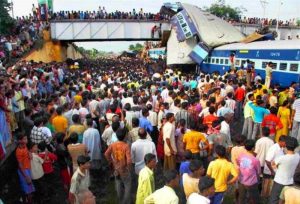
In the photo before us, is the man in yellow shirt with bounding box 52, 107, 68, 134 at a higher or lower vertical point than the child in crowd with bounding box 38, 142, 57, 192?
higher

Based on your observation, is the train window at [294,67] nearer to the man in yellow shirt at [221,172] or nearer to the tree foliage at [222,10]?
the man in yellow shirt at [221,172]

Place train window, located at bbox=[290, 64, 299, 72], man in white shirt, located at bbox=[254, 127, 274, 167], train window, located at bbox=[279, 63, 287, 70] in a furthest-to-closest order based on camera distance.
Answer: train window, located at bbox=[279, 63, 287, 70] < train window, located at bbox=[290, 64, 299, 72] < man in white shirt, located at bbox=[254, 127, 274, 167]

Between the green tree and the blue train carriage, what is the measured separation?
1725 cm

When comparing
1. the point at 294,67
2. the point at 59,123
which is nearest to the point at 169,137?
the point at 59,123

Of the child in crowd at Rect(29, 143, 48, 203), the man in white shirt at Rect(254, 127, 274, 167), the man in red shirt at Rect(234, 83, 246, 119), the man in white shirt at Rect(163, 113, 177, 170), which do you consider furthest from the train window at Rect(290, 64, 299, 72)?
the child in crowd at Rect(29, 143, 48, 203)

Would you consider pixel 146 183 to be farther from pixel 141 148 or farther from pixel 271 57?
pixel 271 57

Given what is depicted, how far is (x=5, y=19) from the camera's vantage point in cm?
2788

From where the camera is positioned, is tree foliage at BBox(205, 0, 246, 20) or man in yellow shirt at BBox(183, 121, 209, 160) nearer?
man in yellow shirt at BBox(183, 121, 209, 160)

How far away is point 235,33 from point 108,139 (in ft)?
77.6

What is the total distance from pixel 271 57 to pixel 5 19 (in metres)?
21.3

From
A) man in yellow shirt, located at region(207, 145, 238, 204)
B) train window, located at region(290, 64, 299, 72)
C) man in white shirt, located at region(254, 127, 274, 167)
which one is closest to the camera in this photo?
man in yellow shirt, located at region(207, 145, 238, 204)

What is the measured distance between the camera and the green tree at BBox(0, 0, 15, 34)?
27.6 meters

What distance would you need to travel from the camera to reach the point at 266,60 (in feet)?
59.3

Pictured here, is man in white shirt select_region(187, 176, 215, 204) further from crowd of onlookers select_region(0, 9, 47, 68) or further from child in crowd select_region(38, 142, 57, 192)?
crowd of onlookers select_region(0, 9, 47, 68)
